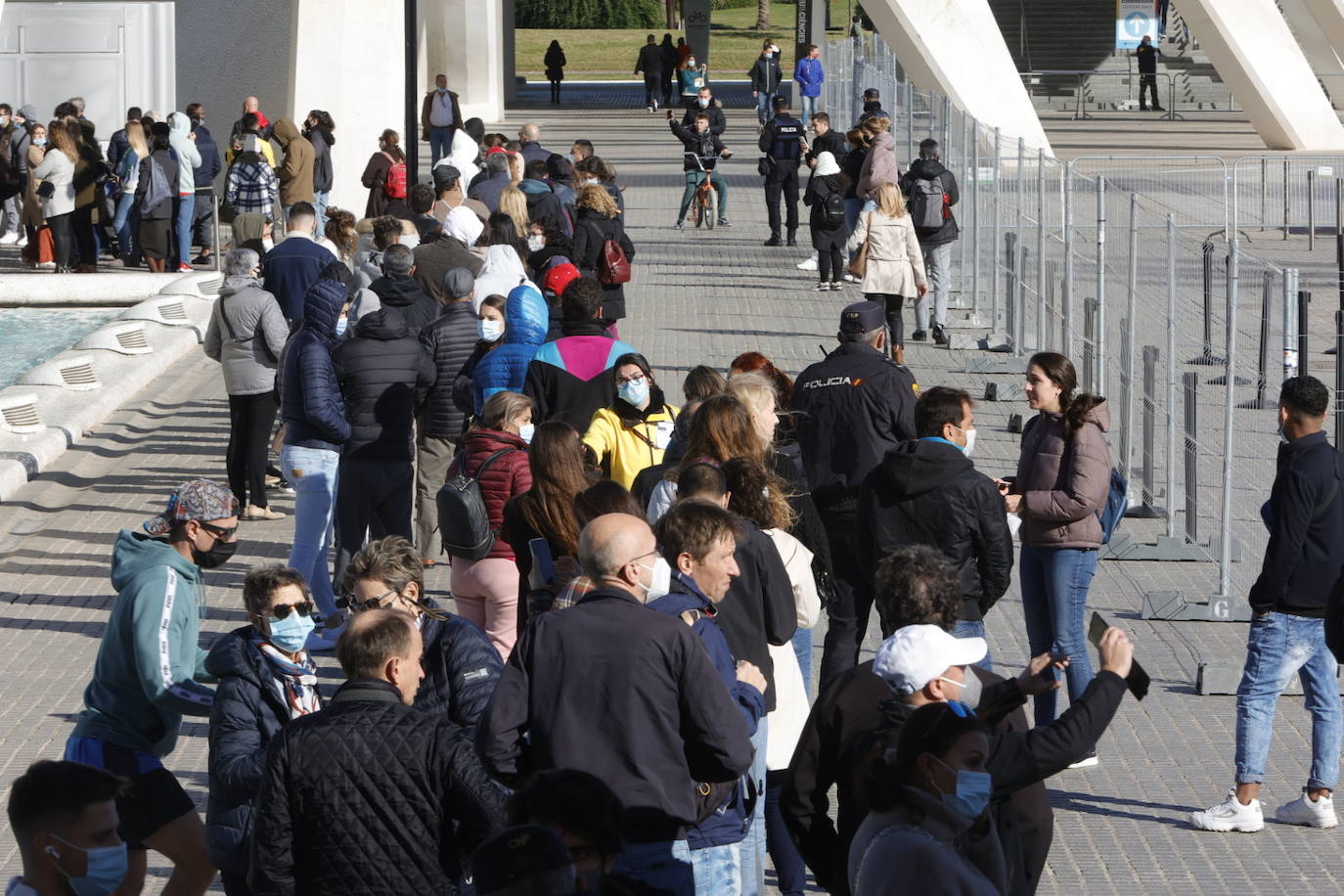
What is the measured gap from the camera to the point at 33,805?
4039mm

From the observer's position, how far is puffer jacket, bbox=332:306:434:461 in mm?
9445

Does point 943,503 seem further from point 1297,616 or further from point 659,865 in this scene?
point 659,865

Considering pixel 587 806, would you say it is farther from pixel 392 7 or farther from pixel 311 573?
pixel 392 7

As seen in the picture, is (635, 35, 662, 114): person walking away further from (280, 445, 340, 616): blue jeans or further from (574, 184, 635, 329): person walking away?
(280, 445, 340, 616): blue jeans

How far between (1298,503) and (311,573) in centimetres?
501

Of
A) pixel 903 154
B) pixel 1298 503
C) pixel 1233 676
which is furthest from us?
pixel 903 154

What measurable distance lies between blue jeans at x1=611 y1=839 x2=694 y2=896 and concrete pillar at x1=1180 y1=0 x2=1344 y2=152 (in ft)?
95.7

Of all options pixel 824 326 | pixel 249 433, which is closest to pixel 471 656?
pixel 249 433

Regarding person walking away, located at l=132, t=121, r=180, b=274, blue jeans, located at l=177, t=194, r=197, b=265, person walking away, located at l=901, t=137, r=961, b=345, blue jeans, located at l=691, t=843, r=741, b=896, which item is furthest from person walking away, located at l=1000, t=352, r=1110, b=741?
blue jeans, located at l=177, t=194, r=197, b=265

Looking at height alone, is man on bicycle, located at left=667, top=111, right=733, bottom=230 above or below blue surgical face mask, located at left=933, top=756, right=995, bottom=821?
above

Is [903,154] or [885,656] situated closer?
[885,656]

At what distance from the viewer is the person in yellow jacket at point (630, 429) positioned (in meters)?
8.02

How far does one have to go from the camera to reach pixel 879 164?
1784 centimetres

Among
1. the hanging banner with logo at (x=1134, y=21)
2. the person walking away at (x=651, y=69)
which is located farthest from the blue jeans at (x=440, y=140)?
the hanging banner with logo at (x=1134, y=21)
